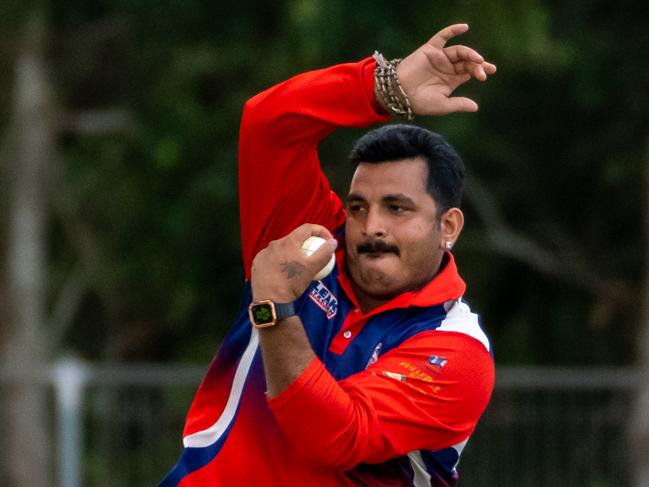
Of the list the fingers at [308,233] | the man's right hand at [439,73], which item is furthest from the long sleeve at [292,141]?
the fingers at [308,233]

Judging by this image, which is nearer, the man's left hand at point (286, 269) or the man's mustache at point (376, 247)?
the man's left hand at point (286, 269)

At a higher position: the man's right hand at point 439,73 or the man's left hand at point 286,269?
the man's right hand at point 439,73

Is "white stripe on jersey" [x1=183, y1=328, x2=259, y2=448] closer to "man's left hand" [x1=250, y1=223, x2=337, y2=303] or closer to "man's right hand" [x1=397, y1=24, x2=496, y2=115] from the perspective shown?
"man's left hand" [x1=250, y1=223, x2=337, y2=303]

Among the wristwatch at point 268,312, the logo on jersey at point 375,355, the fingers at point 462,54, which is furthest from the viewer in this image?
the logo on jersey at point 375,355

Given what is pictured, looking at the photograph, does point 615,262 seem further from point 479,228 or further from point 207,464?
point 207,464

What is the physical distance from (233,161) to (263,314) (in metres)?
9.47

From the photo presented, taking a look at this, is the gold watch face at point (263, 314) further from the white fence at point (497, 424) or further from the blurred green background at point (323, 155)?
the blurred green background at point (323, 155)

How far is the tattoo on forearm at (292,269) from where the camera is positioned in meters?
3.88

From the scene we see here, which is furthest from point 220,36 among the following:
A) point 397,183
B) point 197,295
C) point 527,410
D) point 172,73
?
point 397,183

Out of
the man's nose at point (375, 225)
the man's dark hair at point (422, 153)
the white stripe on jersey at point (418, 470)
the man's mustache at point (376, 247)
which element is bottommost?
the white stripe on jersey at point (418, 470)

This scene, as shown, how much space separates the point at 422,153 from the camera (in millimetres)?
4371

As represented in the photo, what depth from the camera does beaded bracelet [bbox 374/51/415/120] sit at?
411cm

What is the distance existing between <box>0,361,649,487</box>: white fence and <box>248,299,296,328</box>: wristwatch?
613 centimetres

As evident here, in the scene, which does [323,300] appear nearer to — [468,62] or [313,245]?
[313,245]
